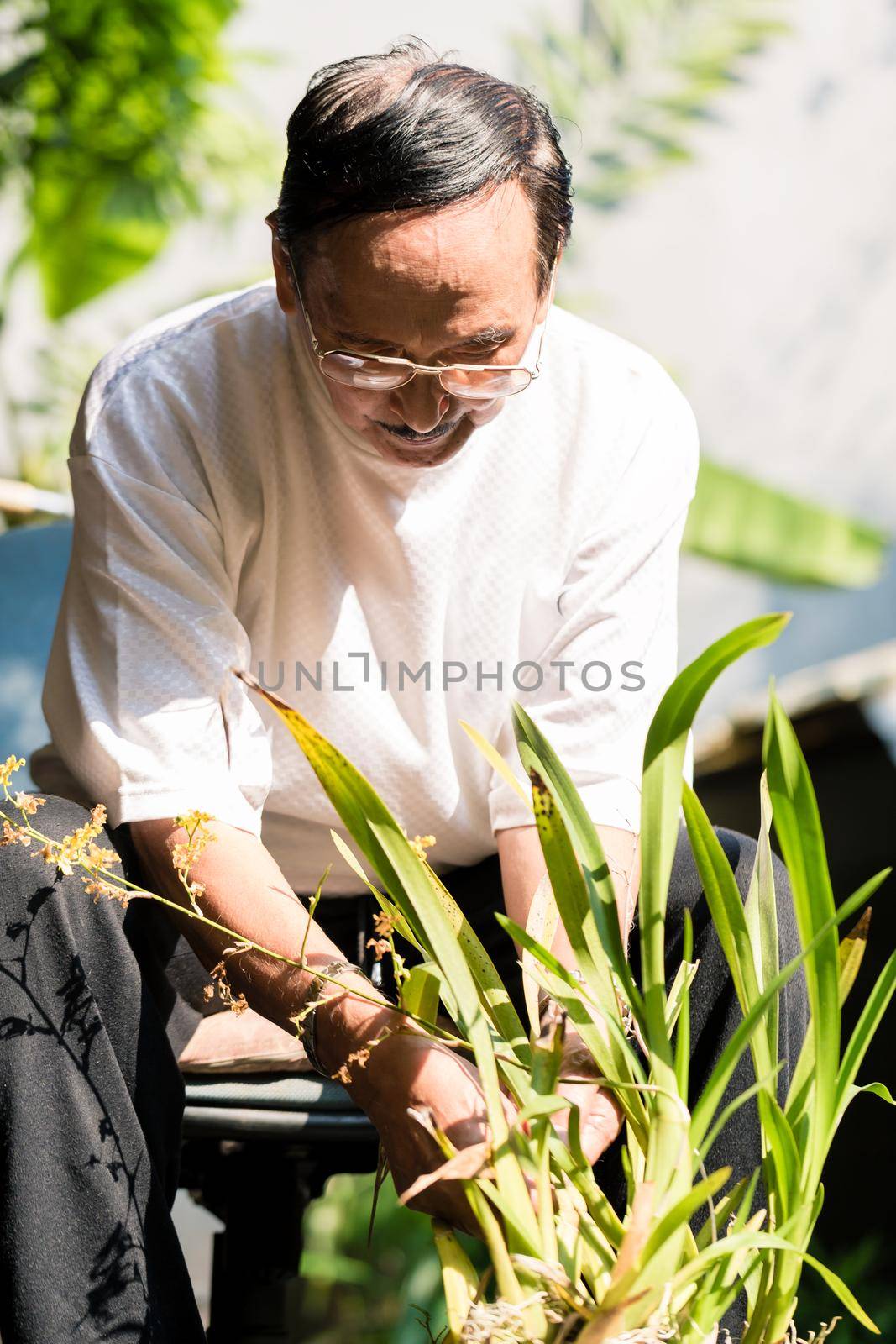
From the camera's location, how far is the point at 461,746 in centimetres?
132

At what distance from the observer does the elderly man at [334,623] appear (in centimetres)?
98

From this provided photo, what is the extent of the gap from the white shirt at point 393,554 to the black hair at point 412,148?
23 centimetres

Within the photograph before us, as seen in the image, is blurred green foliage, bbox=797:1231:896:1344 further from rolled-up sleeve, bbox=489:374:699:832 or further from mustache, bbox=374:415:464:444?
mustache, bbox=374:415:464:444

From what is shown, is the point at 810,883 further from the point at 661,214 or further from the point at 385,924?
the point at 661,214

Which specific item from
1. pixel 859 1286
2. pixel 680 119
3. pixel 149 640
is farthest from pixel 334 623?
pixel 680 119

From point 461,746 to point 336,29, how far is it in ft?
6.77

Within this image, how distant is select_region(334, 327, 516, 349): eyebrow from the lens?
3.36ft

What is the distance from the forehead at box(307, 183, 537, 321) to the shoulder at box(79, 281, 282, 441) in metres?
0.29

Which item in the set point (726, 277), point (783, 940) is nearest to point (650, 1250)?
point (783, 940)

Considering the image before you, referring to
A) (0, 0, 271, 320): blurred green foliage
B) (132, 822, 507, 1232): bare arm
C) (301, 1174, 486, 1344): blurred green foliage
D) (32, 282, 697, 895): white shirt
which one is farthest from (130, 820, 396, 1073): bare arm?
(0, 0, 271, 320): blurred green foliage

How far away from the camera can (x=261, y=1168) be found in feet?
4.36

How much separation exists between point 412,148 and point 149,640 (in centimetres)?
46

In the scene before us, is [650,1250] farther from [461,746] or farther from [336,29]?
[336,29]

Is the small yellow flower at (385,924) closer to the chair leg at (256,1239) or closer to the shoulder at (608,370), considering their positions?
the chair leg at (256,1239)
